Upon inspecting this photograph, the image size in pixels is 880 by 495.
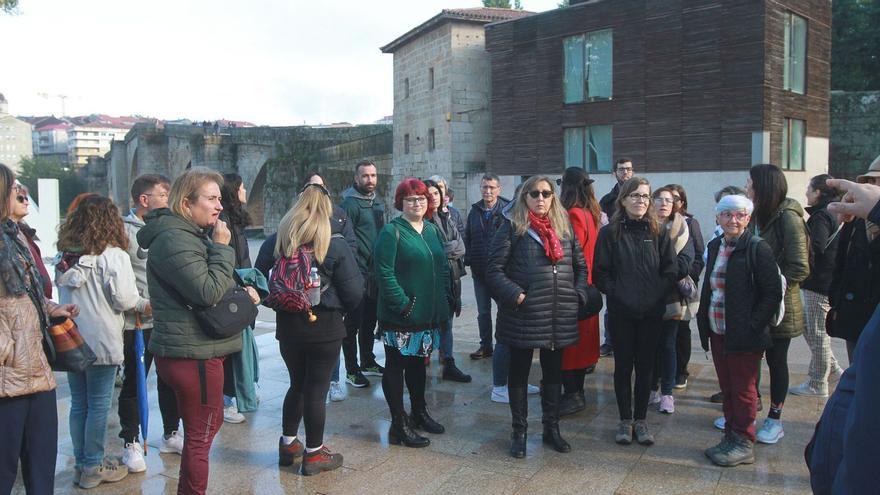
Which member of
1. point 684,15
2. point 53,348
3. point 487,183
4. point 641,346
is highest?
point 684,15

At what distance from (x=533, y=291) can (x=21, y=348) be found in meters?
2.75

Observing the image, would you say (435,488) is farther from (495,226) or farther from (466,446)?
(495,226)

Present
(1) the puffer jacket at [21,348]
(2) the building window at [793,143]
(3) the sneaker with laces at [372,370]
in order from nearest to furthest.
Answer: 1. (1) the puffer jacket at [21,348]
2. (3) the sneaker with laces at [372,370]
3. (2) the building window at [793,143]

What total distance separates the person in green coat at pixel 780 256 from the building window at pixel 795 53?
15786 mm

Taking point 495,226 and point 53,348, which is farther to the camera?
point 495,226

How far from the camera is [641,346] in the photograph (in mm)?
4434

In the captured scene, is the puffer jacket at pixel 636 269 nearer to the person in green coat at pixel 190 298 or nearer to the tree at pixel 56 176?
the person in green coat at pixel 190 298

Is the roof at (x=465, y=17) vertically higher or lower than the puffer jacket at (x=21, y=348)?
higher

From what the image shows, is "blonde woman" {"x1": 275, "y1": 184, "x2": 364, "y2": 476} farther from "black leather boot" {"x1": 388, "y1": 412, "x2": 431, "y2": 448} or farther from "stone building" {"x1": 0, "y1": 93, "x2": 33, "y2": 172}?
"stone building" {"x1": 0, "y1": 93, "x2": 33, "y2": 172}

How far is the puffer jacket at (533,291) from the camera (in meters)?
4.21

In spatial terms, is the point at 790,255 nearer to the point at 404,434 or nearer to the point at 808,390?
the point at 808,390

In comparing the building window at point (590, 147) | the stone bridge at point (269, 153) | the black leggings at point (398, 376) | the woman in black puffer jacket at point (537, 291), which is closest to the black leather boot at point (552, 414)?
the woman in black puffer jacket at point (537, 291)

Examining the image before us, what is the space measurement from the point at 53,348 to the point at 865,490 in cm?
313

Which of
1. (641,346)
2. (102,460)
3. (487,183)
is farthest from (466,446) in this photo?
(487,183)
